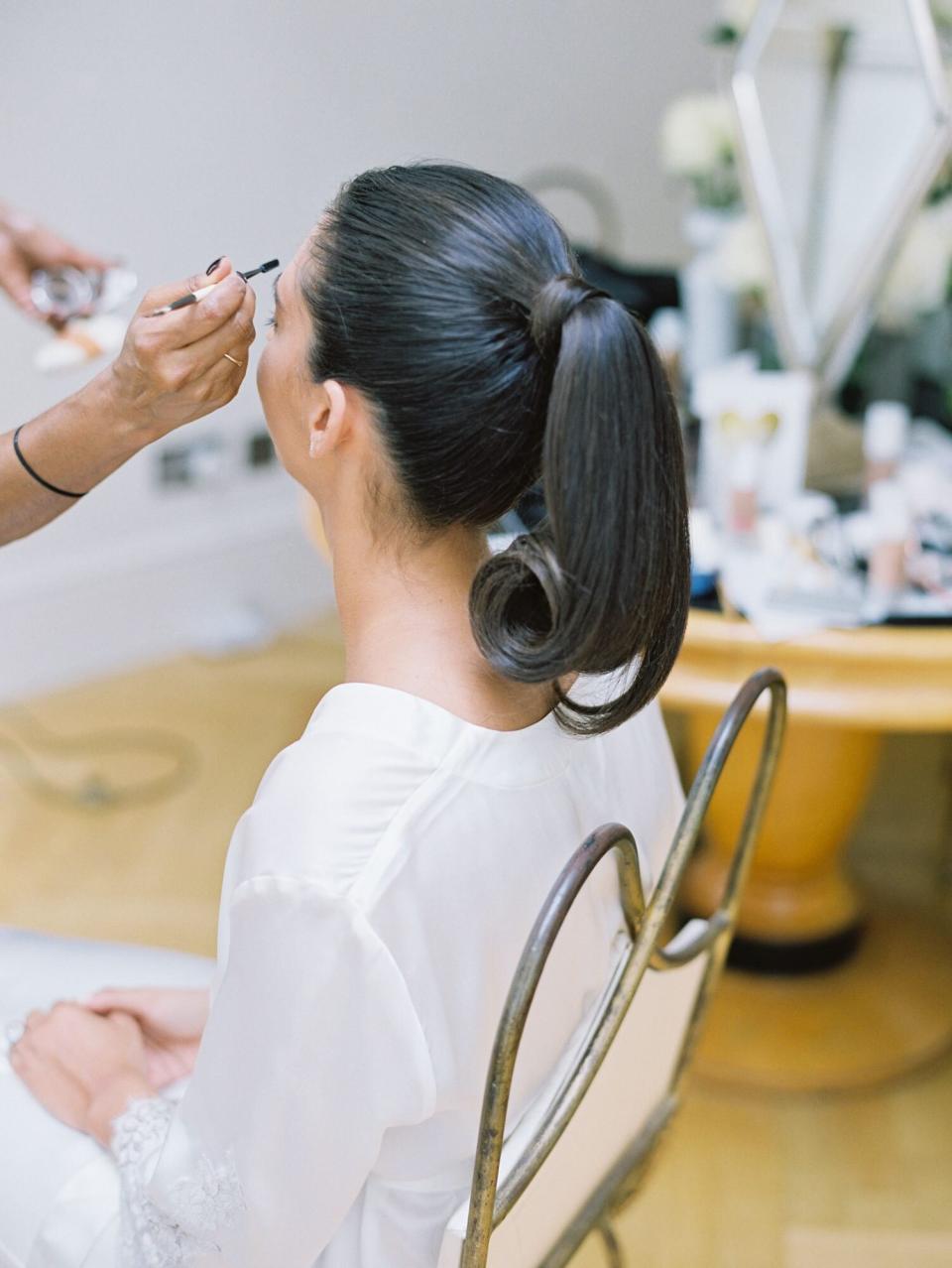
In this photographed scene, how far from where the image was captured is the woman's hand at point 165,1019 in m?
1.19

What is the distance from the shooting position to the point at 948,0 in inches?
82.5

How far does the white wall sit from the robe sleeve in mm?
2137

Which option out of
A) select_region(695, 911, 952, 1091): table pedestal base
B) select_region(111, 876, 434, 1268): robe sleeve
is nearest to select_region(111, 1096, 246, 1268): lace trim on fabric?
select_region(111, 876, 434, 1268): robe sleeve

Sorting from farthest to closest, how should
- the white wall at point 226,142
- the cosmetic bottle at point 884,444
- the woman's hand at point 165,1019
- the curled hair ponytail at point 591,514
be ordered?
1. the white wall at point 226,142
2. the cosmetic bottle at point 884,444
3. the woman's hand at point 165,1019
4. the curled hair ponytail at point 591,514

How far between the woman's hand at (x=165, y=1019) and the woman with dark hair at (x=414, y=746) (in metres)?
0.13

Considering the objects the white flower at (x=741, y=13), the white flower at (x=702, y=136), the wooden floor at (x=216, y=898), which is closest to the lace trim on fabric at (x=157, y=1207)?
the wooden floor at (x=216, y=898)

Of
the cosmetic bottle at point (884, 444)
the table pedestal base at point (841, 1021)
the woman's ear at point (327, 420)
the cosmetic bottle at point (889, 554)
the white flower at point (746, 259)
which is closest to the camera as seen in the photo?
the woman's ear at point (327, 420)

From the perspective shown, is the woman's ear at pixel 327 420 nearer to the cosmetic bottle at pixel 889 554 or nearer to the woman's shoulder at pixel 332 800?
the woman's shoulder at pixel 332 800

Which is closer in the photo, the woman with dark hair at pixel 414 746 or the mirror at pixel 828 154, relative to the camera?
the woman with dark hair at pixel 414 746

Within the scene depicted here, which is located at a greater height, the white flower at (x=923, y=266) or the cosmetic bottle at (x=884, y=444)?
the white flower at (x=923, y=266)

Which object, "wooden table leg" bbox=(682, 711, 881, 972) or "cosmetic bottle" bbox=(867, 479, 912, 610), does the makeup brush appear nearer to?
"cosmetic bottle" bbox=(867, 479, 912, 610)

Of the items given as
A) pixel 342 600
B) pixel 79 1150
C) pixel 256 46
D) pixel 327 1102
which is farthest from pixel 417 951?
pixel 256 46

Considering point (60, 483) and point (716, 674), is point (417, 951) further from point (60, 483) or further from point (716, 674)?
point (716, 674)

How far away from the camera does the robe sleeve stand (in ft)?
2.82
